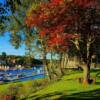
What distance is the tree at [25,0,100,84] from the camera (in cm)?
2798

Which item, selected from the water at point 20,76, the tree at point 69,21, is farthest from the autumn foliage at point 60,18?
the water at point 20,76

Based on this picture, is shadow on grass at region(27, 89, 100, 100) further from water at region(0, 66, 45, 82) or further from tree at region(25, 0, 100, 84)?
water at region(0, 66, 45, 82)

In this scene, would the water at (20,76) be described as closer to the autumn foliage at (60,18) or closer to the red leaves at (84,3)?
the autumn foliage at (60,18)

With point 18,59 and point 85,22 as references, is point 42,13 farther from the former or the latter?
point 18,59

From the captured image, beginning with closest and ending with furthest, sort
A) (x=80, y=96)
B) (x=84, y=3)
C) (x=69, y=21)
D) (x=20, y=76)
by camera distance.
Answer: (x=80, y=96) → (x=84, y=3) → (x=69, y=21) → (x=20, y=76)

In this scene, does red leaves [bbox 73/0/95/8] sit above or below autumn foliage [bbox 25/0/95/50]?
above

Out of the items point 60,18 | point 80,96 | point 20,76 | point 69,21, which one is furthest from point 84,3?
point 20,76

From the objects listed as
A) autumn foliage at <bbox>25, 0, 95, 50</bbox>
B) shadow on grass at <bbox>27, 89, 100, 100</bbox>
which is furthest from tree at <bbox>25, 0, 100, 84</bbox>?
shadow on grass at <bbox>27, 89, 100, 100</bbox>

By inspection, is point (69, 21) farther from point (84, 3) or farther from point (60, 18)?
point (84, 3)

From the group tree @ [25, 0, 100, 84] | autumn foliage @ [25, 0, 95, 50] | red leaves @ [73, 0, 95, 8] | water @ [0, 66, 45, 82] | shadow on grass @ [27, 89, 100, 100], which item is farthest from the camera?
water @ [0, 66, 45, 82]

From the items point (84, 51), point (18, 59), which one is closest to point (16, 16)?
point (84, 51)

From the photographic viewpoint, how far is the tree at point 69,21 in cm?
2798

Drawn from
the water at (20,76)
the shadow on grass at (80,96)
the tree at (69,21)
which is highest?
the tree at (69,21)

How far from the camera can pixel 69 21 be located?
28.3 metres
